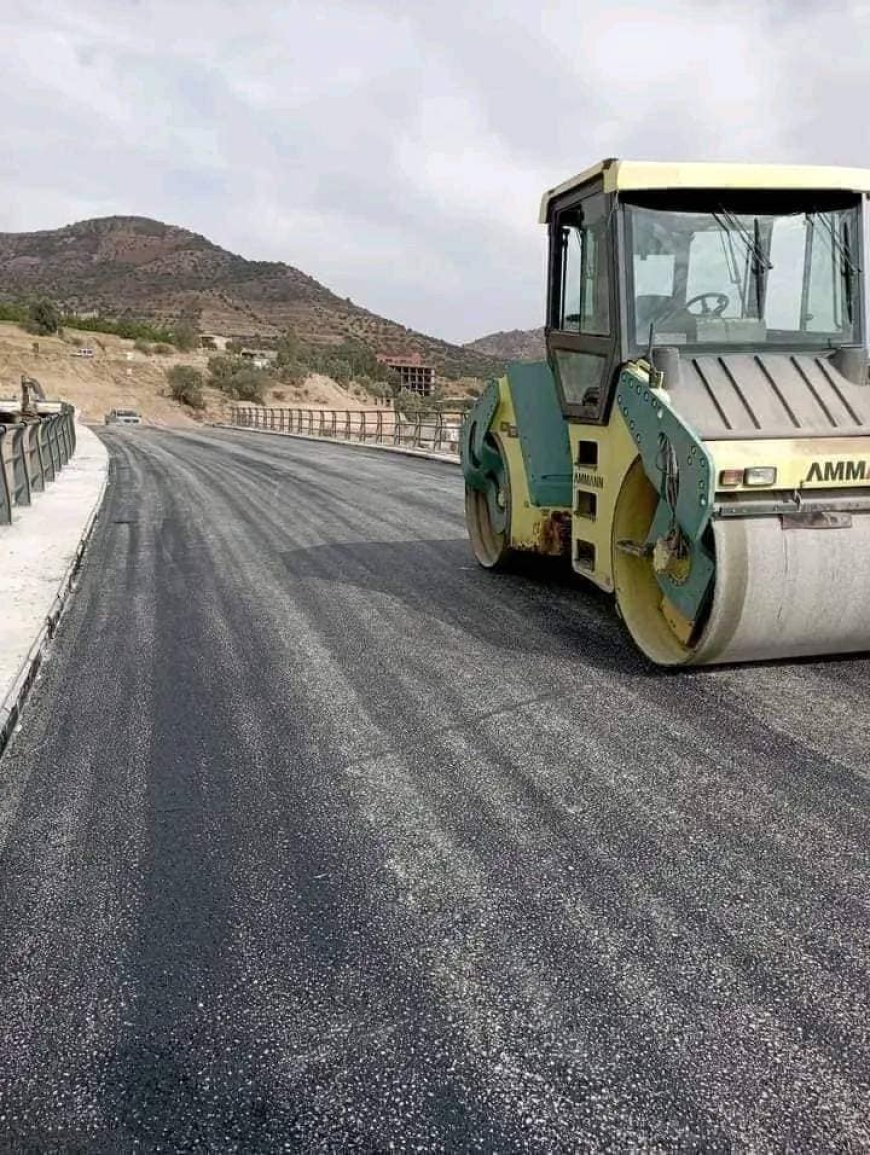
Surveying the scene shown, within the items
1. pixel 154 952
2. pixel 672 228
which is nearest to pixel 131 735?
pixel 154 952

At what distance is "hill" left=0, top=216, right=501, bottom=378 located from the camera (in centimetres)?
11950

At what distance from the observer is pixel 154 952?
105 inches

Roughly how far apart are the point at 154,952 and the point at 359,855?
2.60ft

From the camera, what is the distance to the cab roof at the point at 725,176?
16.9 feet

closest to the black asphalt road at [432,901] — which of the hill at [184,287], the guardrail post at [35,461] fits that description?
the guardrail post at [35,461]

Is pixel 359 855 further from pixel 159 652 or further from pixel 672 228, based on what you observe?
pixel 672 228

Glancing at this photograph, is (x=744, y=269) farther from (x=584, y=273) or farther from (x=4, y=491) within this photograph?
(x=4, y=491)

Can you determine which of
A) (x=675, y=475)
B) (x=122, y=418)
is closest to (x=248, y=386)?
(x=122, y=418)

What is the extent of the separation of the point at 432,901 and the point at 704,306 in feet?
13.3

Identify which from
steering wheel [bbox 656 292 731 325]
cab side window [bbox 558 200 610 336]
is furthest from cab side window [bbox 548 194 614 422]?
steering wheel [bbox 656 292 731 325]

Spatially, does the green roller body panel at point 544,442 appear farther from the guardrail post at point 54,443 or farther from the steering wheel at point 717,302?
the guardrail post at point 54,443

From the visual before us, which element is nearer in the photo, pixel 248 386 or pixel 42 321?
pixel 248 386

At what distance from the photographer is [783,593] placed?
4.45m

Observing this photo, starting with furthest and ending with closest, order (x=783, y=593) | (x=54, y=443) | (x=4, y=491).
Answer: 1. (x=54, y=443)
2. (x=4, y=491)
3. (x=783, y=593)
